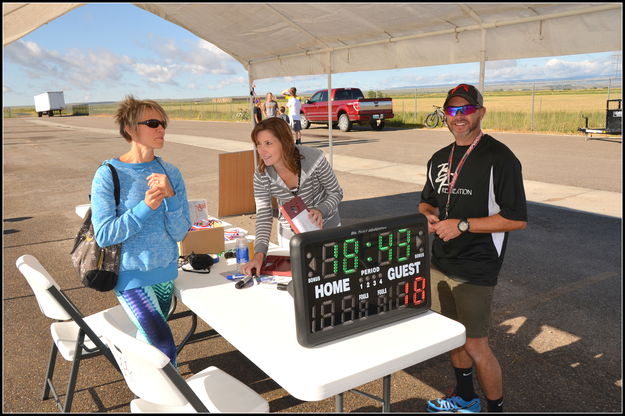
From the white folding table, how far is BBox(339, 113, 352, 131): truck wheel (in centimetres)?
2079

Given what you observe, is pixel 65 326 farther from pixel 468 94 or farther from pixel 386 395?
pixel 468 94

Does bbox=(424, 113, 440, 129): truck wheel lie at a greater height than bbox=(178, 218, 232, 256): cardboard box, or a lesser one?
greater

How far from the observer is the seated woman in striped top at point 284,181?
3.11 metres

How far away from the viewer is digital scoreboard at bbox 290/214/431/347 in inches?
78.3

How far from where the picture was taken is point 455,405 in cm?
296

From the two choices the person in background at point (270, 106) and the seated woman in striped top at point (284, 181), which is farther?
the person in background at point (270, 106)

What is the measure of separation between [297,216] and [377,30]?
3465mm

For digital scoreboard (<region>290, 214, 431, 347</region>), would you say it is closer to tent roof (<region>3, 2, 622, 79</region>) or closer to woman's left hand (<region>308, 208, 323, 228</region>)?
woman's left hand (<region>308, 208, 323, 228</region>)

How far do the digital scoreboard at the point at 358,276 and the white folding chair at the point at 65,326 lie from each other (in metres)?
1.30

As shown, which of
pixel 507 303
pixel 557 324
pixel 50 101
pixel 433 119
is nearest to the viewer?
pixel 557 324

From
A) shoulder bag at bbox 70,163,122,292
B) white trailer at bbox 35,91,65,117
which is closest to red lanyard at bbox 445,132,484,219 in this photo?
shoulder bag at bbox 70,163,122,292

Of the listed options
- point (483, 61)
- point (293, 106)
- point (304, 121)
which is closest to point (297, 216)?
point (483, 61)

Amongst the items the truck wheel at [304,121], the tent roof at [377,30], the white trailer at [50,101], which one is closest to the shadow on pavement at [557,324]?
the tent roof at [377,30]

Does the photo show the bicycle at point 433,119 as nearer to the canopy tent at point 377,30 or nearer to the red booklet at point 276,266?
the canopy tent at point 377,30
